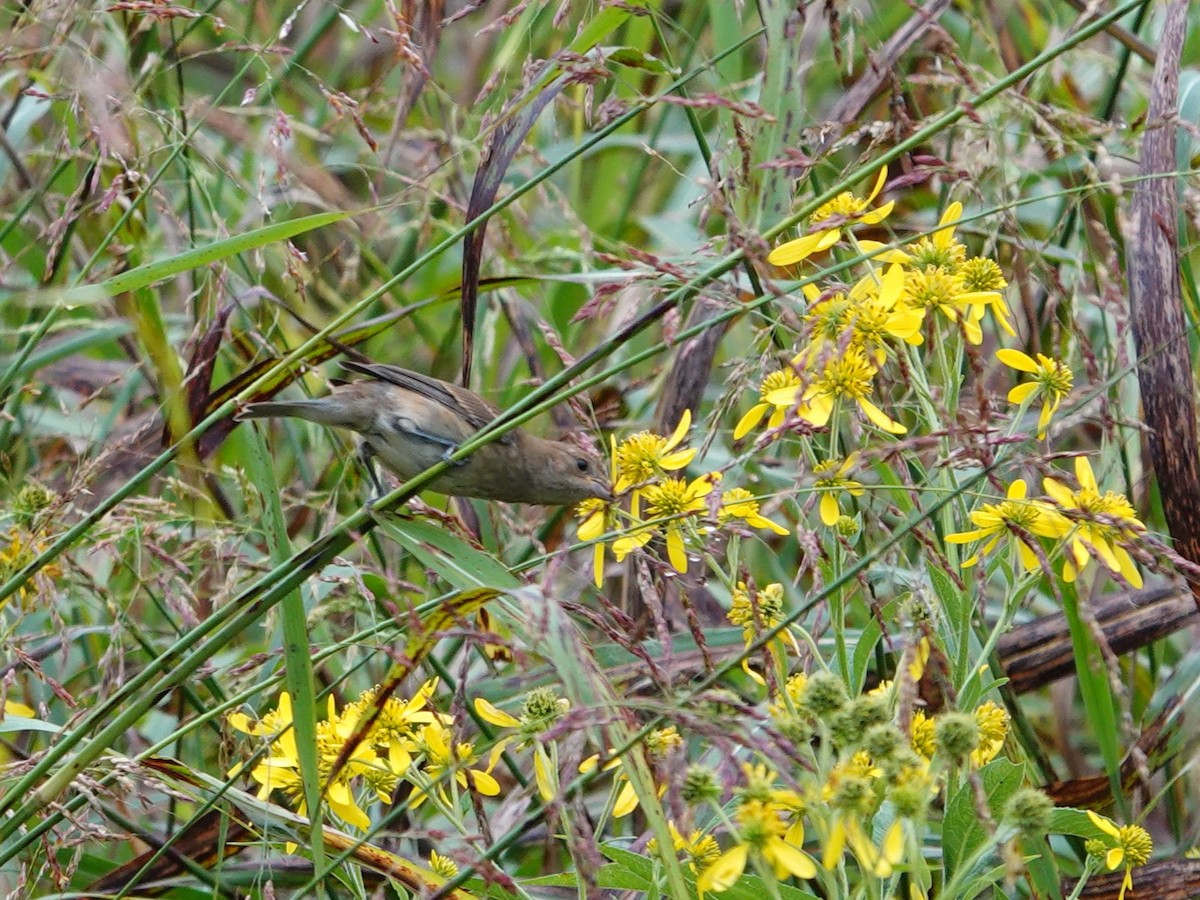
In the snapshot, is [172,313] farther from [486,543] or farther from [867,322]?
[867,322]

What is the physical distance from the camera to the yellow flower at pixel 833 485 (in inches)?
64.6

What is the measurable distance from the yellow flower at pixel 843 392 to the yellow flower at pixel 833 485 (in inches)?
2.7

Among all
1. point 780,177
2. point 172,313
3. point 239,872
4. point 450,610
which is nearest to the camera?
point 450,610

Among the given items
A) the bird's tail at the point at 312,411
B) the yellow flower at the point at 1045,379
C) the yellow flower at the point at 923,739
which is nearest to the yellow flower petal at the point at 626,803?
the yellow flower at the point at 923,739

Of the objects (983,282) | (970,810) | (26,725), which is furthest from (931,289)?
(26,725)

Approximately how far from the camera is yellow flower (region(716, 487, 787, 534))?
1.82 meters

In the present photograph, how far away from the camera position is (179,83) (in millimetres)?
2654

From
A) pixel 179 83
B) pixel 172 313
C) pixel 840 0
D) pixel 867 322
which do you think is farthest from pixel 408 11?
pixel 172 313

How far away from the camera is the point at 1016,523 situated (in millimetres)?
1694

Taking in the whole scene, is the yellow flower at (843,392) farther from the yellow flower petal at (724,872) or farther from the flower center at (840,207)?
the yellow flower petal at (724,872)

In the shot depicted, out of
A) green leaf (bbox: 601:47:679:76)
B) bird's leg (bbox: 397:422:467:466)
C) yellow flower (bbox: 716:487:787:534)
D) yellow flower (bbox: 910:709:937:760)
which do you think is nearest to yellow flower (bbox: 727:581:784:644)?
yellow flower (bbox: 716:487:787:534)

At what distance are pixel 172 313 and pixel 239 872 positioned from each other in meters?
2.52

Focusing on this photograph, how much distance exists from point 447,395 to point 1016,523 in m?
1.65

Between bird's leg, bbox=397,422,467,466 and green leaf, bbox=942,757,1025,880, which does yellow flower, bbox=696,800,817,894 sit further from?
bird's leg, bbox=397,422,467,466
